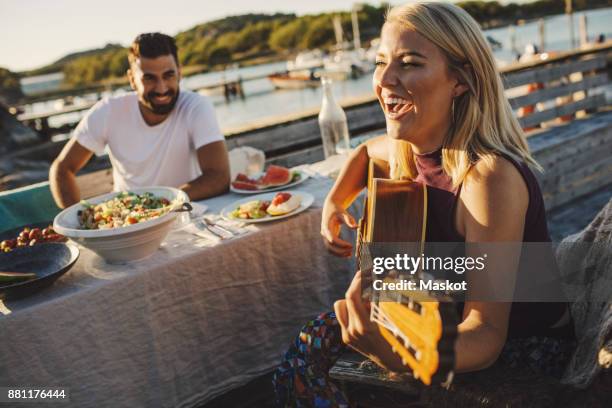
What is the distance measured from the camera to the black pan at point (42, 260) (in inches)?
61.5

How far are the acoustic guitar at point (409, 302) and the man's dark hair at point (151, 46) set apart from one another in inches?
76.3

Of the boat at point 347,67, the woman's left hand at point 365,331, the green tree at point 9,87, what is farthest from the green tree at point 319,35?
the woman's left hand at point 365,331

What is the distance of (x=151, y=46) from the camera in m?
2.90

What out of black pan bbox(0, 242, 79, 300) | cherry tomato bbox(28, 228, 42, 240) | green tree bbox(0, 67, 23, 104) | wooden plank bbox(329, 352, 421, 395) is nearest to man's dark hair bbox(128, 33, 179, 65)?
cherry tomato bbox(28, 228, 42, 240)

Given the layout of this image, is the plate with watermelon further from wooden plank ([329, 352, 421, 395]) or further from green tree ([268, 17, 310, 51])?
green tree ([268, 17, 310, 51])

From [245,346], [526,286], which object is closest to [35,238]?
[245,346]

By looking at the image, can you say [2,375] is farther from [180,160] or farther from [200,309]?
[180,160]

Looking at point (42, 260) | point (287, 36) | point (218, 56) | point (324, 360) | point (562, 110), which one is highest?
point (287, 36)

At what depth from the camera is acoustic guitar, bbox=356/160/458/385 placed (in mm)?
828

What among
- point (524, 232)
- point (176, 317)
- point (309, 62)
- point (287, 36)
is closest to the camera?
point (524, 232)

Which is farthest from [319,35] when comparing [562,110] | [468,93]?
[468,93]

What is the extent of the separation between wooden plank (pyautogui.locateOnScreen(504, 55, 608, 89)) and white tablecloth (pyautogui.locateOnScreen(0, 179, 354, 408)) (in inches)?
155

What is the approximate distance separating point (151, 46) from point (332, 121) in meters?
1.17

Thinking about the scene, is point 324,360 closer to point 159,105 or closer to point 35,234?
point 35,234
